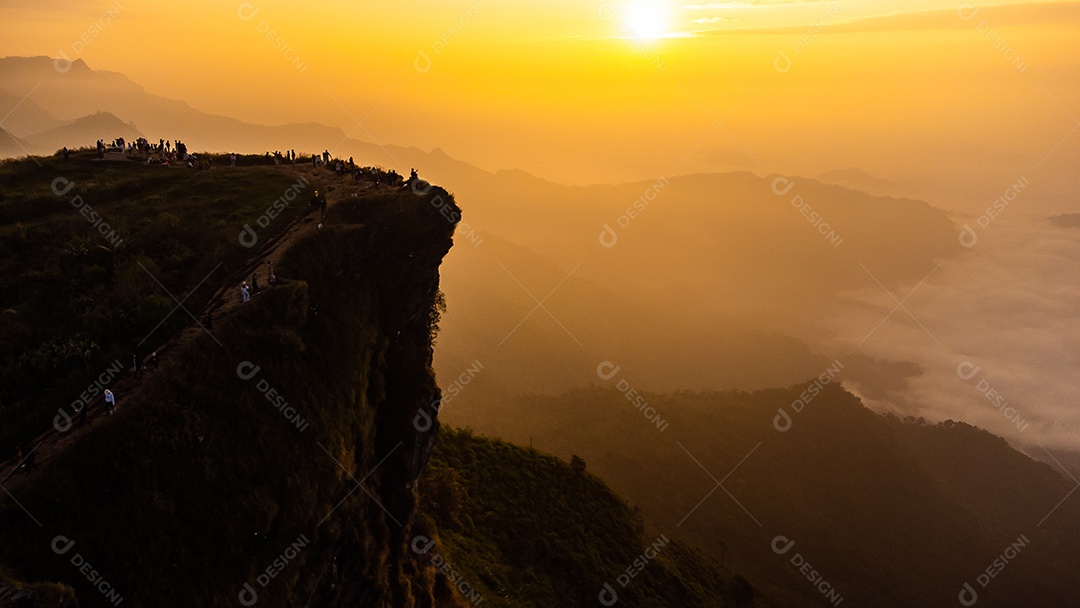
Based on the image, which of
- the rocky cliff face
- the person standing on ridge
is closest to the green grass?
the person standing on ridge

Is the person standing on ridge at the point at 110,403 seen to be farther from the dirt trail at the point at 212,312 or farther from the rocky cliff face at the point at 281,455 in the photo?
the rocky cliff face at the point at 281,455

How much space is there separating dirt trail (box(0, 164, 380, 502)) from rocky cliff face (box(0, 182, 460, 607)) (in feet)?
1.47

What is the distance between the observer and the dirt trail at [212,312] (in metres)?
19.7

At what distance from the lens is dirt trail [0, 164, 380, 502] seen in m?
19.7

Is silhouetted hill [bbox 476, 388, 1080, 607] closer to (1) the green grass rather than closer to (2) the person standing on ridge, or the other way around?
(1) the green grass

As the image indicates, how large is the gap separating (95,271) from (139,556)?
19.5m

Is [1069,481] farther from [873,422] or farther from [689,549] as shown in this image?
[689,549]

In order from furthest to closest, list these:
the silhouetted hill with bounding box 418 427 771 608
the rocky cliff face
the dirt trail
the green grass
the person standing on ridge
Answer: the silhouetted hill with bounding box 418 427 771 608 → the green grass → the person standing on ridge → the dirt trail → the rocky cliff face

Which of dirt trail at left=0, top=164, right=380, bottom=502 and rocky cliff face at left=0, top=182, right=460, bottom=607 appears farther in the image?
dirt trail at left=0, top=164, right=380, bottom=502

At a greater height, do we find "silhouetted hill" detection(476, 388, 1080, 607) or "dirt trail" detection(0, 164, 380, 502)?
"silhouetted hill" detection(476, 388, 1080, 607)

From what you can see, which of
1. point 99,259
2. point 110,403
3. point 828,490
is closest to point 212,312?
point 110,403

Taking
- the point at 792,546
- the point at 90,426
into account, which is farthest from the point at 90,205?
the point at 792,546

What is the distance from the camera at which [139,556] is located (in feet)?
61.3

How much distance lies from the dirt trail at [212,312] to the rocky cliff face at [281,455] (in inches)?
17.6
